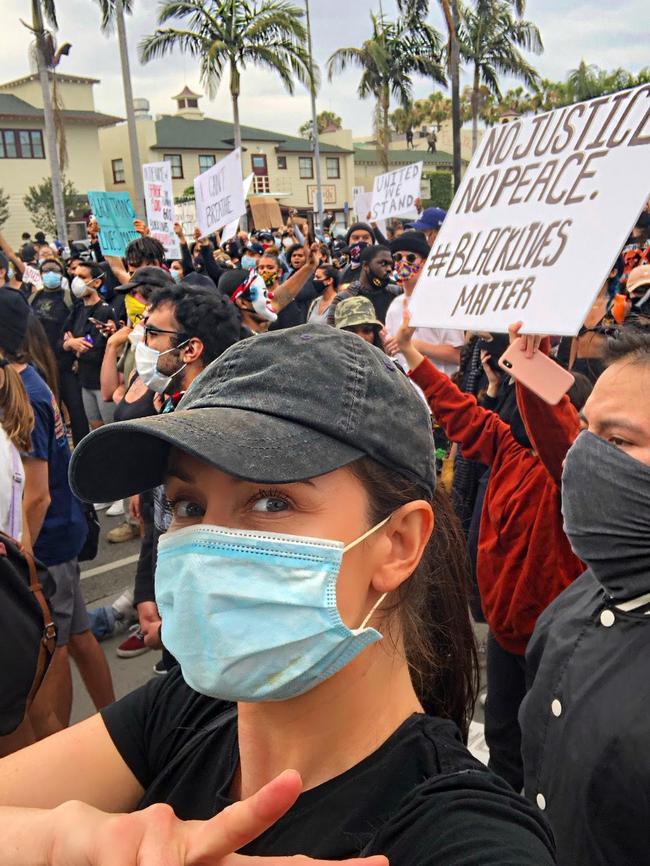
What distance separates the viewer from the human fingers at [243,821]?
720 mm

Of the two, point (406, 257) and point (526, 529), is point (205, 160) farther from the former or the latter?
point (526, 529)

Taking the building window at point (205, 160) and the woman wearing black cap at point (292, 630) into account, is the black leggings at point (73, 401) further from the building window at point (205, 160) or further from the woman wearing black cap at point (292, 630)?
the building window at point (205, 160)

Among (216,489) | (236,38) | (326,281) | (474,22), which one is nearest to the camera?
(216,489)

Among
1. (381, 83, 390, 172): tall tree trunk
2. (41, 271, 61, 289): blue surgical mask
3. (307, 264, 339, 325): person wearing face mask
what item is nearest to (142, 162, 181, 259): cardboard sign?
(41, 271, 61, 289): blue surgical mask

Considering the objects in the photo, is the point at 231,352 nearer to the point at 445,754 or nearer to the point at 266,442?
the point at 266,442

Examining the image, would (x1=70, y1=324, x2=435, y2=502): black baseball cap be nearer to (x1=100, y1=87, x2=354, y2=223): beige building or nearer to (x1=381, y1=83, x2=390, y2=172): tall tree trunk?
(x1=381, y1=83, x2=390, y2=172): tall tree trunk

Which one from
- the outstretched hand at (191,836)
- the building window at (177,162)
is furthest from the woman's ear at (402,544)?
the building window at (177,162)

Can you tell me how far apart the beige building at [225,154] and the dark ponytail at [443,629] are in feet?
153

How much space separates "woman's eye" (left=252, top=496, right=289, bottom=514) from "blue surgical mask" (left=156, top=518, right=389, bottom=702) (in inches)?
1.6

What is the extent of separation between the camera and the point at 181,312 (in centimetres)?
359

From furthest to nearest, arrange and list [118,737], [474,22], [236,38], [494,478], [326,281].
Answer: [474,22] < [236,38] < [326,281] < [494,478] < [118,737]

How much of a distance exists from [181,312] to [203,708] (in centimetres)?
247

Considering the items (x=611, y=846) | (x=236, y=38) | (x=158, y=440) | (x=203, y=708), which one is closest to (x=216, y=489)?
(x=158, y=440)

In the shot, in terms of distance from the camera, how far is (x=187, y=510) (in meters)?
1.29
